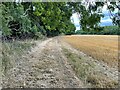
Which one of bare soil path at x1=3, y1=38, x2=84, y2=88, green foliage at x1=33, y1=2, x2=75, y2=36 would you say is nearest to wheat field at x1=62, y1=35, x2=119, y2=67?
bare soil path at x1=3, y1=38, x2=84, y2=88

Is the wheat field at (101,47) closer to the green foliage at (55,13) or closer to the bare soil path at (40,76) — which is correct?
the bare soil path at (40,76)

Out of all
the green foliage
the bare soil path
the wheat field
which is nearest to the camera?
the green foliage

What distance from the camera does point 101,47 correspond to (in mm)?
7008

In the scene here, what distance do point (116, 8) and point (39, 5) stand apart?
2.76 feet

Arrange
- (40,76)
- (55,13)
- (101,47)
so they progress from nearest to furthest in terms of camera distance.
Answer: (55,13) → (40,76) → (101,47)

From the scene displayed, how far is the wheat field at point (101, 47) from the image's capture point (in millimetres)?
5691

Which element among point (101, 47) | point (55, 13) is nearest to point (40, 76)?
point (55, 13)

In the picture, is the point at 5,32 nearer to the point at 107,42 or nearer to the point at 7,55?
the point at 7,55

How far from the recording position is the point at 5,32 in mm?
3941

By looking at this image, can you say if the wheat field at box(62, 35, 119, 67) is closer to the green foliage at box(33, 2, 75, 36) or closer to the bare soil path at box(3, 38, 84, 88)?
the bare soil path at box(3, 38, 84, 88)

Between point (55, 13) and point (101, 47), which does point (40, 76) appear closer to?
point (55, 13)

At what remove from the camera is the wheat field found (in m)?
5.69

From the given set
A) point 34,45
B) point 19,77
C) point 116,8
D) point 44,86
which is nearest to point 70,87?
point 44,86

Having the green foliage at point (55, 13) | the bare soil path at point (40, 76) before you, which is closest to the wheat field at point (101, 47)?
the bare soil path at point (40, 76)
